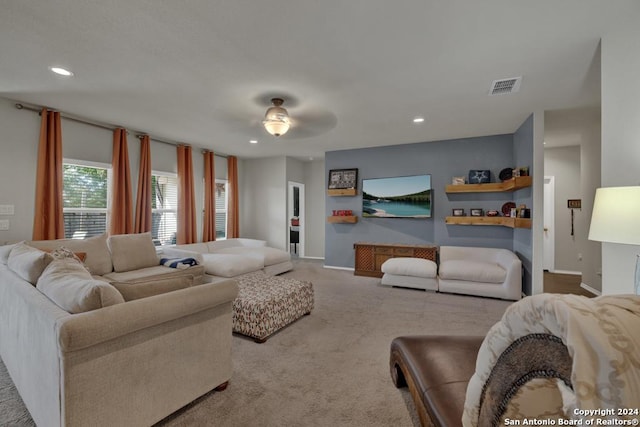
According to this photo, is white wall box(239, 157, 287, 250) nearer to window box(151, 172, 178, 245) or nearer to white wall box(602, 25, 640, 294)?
window box(151, 172, 178, 245)

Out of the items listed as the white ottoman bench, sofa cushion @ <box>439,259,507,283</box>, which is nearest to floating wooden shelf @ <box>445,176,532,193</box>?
sofa cushion @ <box>439,259,507,283</box>

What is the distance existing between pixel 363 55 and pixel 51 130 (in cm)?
408

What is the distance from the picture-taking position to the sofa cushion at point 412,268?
4398 mm

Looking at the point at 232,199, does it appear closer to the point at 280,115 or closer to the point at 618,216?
the point at 280,115

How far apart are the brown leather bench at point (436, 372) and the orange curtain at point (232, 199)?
545 centimetres

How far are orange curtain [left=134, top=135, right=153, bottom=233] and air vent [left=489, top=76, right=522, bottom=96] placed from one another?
16.8 ft

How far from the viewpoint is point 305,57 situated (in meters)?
2.42

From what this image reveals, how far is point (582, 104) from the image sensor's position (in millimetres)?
3537

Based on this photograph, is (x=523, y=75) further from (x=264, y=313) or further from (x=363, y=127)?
(x=264, y=313)

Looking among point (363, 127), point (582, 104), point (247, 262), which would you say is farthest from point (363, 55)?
point (247, 262)

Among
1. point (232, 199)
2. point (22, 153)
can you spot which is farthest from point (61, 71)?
point (232, 199)

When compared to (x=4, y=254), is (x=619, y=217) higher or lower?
higher

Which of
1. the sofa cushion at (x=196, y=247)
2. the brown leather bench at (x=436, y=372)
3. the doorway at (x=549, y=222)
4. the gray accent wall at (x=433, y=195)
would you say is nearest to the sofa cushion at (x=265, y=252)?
the sofa cushion at (x=196, y=247)

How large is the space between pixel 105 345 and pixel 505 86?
12.8ft
